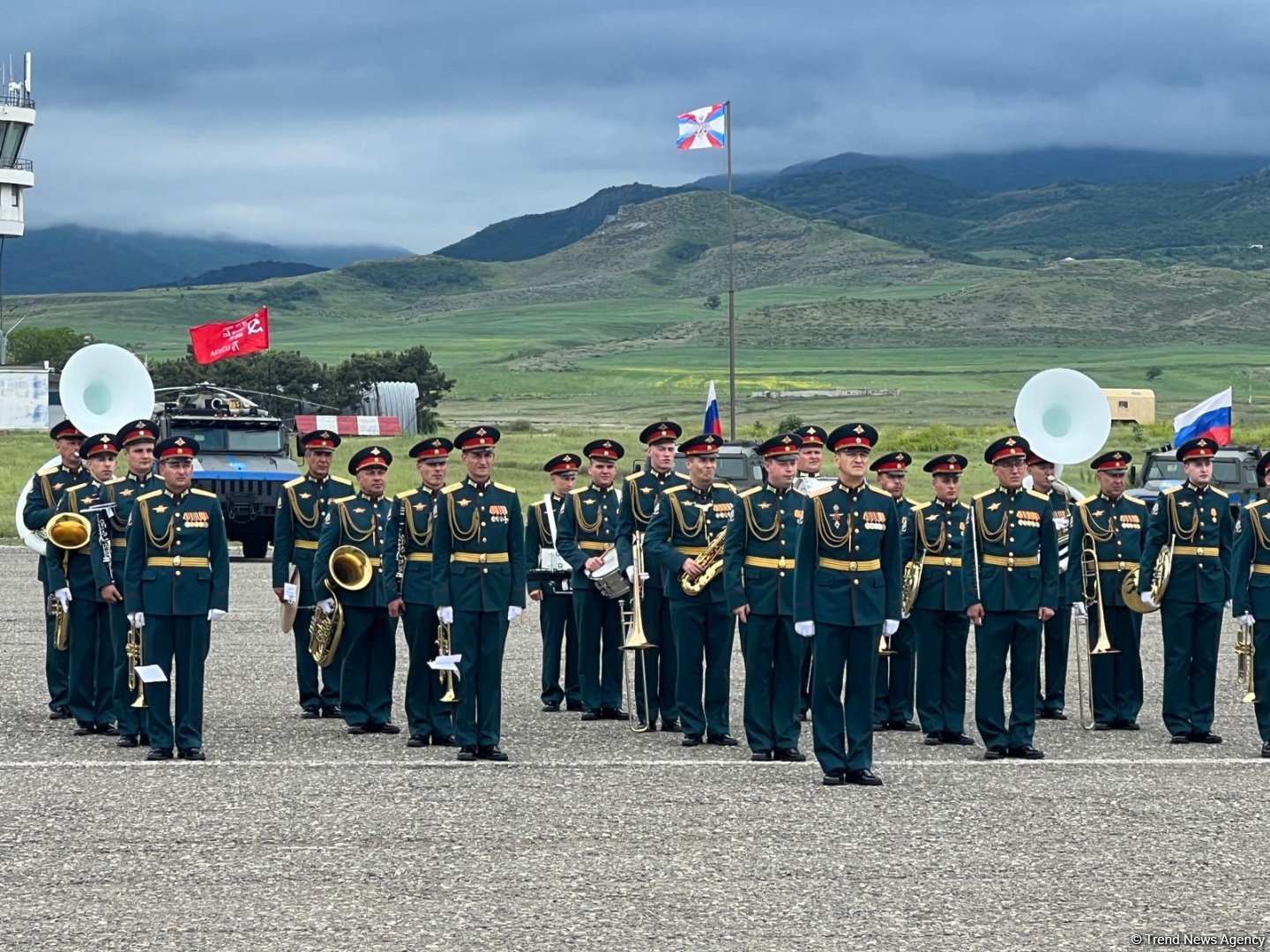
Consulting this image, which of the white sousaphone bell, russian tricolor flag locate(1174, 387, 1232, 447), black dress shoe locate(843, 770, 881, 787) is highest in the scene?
the white sousaphone bell

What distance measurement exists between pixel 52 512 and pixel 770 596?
5271 millimetres

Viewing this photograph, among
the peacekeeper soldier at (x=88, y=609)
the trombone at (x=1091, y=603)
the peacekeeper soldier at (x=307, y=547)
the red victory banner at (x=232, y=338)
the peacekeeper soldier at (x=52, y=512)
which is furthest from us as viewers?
the red victory banner at (x=232, y=338)

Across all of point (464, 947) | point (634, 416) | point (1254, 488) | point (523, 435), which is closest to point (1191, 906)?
point (464, 947)

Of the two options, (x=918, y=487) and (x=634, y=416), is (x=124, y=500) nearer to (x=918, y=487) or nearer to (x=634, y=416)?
(x=918, y=487)

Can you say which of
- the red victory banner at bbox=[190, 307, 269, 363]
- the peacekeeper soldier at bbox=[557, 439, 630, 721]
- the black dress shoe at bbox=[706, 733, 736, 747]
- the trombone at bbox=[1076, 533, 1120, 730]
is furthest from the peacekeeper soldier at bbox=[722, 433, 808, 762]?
the red victory banner at bbox=[190, 307, 269, 363]

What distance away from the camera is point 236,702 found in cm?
1514

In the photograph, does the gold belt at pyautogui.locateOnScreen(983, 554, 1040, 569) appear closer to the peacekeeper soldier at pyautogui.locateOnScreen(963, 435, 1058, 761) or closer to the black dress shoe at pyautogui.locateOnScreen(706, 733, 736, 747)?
the peacekeeper soldier at pyautogui.locateOnScreen(963, 435, 1058, 761)

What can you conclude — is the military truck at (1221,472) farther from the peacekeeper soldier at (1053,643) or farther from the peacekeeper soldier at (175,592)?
the peacekeeper soldier at (175,592)

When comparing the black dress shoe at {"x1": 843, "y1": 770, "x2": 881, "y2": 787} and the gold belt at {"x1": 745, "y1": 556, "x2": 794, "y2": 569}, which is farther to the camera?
the gold belt at {"x1": 745, "y1": 556, "x2": 794, "y2": 569}

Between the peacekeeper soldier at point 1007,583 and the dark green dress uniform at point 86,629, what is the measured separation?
5.95m

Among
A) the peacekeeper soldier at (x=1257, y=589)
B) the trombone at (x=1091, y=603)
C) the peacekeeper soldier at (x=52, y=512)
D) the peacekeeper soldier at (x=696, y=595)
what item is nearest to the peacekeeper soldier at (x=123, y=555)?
the peacekeeper soldier at (x=52, y=512)

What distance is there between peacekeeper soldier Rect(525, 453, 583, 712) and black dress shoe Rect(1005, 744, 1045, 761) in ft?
11.9

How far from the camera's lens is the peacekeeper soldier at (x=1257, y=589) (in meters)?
13.1

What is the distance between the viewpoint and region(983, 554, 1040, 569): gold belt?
1346 cm
